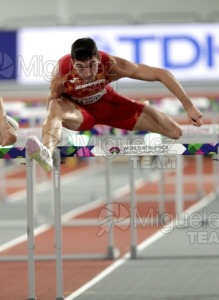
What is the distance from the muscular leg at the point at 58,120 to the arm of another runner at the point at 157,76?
418 mm

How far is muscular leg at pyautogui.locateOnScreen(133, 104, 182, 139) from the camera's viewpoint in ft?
28.9

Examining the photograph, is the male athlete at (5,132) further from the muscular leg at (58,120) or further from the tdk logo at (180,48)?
the tdk logo at (180,48)

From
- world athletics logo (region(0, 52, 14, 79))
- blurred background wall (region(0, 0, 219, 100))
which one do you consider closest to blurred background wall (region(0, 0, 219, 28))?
blurred background wall (region(0, 0, 219, 100))

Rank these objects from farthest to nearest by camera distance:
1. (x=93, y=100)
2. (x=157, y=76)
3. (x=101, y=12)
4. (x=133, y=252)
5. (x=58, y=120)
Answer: (x=101, y=12) → (x=133, y=252) → (x=93, y=100) → (x=157, y=76) → (x=58, y=120)

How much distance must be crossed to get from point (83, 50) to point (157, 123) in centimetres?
122

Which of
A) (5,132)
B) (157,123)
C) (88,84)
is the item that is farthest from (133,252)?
(5,132)

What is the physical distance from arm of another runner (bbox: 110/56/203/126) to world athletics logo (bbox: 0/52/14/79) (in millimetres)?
4502

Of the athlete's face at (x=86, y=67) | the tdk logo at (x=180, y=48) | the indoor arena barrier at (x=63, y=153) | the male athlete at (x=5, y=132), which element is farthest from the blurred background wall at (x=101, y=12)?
the indoor arena barrier at (x=63, y=153)

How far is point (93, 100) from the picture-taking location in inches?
342

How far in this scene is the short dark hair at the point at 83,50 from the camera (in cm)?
795

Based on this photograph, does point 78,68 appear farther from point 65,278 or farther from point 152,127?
point 65,278

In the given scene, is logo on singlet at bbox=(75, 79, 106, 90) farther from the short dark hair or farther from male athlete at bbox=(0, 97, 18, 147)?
male athlete at bbox=(0, 97, 18, 147)

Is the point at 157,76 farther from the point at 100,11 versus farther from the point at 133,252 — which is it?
the point at 100,11

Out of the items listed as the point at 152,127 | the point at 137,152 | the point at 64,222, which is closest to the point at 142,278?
the point at 152,127
